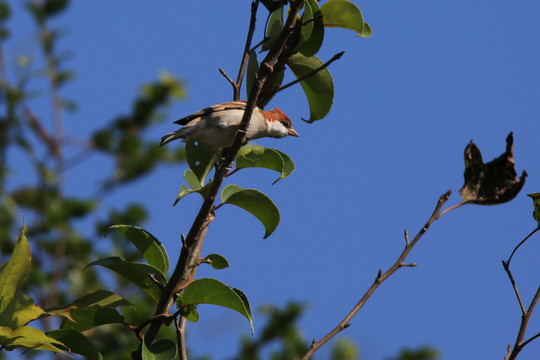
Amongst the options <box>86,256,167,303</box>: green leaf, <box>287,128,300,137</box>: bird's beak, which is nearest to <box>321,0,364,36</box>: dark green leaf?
<box>86,256,167,303</box>: green leaf

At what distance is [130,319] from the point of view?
588cm

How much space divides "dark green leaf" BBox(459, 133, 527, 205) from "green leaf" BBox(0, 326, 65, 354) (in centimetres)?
115

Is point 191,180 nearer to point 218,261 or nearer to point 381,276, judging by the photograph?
point 218,261

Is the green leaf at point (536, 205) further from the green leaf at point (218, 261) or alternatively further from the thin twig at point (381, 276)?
the green leaf at point (218, 261)

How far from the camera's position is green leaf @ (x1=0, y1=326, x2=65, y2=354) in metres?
1.61

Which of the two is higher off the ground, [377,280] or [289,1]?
[289,1]

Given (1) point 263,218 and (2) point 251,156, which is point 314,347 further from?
(2) point 251,156

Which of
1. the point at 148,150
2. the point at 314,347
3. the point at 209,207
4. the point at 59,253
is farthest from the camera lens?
the point at 148,150

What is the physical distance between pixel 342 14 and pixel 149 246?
0.92 metres

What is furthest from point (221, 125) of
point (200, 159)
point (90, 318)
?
point (90, 318)

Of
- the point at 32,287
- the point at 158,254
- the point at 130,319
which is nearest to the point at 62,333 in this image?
the point at 158,254

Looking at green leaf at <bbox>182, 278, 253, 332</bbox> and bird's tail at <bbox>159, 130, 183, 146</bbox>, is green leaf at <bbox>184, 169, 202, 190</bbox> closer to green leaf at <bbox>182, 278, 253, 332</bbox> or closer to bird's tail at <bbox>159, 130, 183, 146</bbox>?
green leaf at <bbox>182, 278, 253, 332</bbox>

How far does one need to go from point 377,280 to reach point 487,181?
1.47 feet

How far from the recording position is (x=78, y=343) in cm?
182
